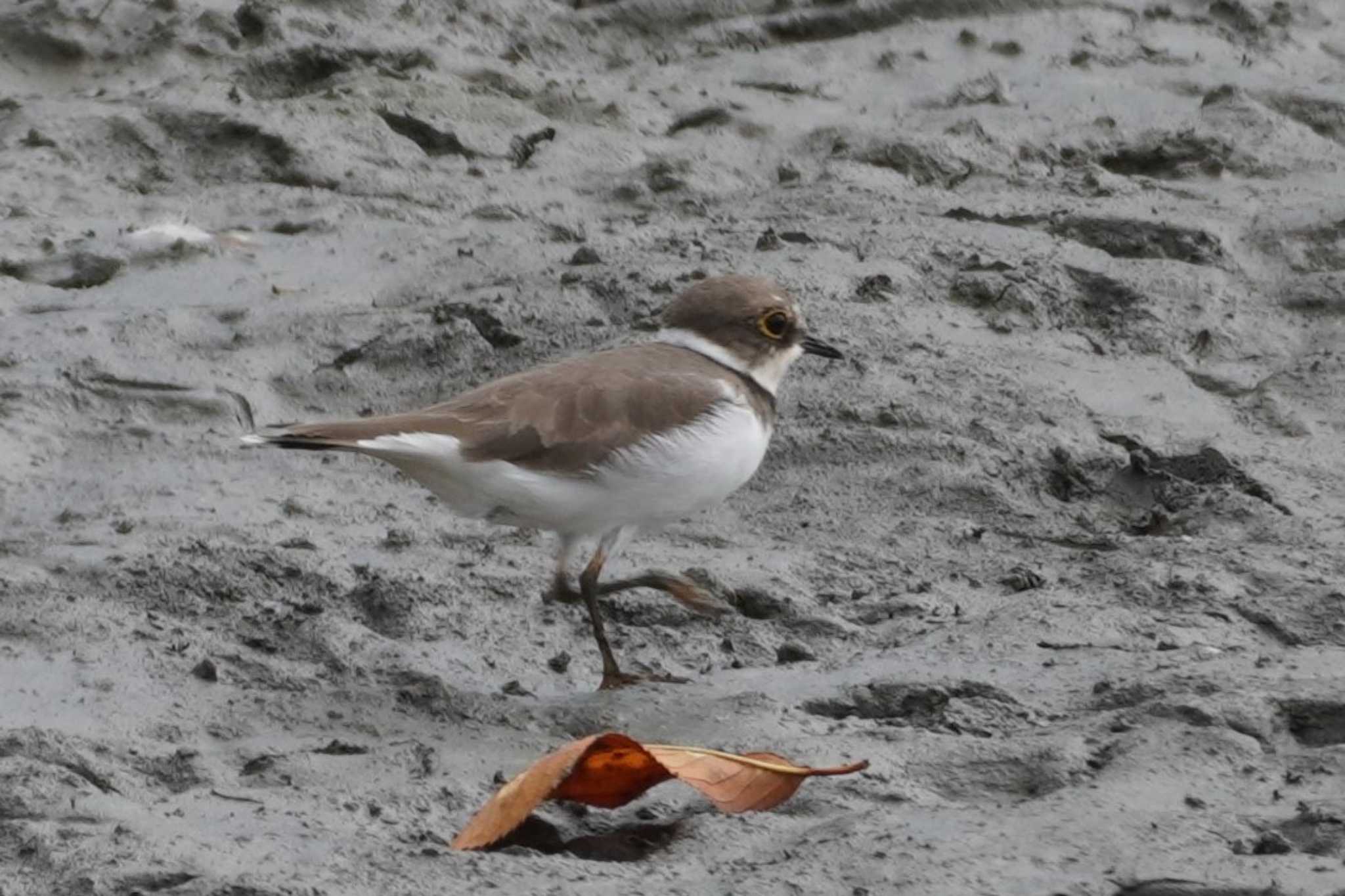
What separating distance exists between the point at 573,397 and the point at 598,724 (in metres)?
1.03

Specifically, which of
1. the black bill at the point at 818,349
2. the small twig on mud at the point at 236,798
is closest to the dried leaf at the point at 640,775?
the small twig on mud at the point at 236,798

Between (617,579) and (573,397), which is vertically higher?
(573,397)

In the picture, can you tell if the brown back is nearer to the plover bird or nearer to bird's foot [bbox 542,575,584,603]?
the plover bird

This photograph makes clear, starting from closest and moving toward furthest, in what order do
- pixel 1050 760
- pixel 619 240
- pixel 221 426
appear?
pixel 1050 760 < pixel 221 426 < pixel 619 240

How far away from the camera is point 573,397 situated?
6.38 meters

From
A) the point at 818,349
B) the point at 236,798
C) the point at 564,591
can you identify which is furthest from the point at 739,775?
the point at 818,349

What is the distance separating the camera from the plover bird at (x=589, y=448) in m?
6.16

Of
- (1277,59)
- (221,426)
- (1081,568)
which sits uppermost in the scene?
(1277,59)

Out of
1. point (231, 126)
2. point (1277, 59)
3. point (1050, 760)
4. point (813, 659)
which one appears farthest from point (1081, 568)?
point (1277, 59)

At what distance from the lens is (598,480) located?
6289mm

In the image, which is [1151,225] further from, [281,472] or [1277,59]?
[281,472]

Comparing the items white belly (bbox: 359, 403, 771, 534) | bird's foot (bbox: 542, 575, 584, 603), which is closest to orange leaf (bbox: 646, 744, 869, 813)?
white belly (bbox: 359, 403, 771, 534)

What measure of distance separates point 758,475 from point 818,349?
2.07 ft

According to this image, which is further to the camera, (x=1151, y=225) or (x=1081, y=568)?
(x=1151, y=225)
